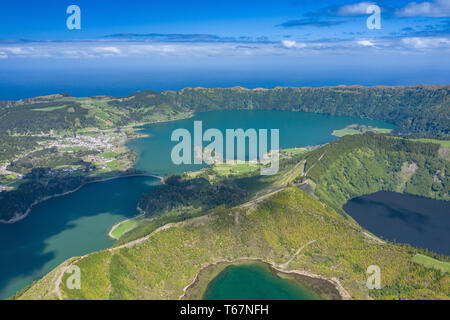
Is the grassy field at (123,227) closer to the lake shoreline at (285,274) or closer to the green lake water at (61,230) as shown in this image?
the green lake water at (61,230)

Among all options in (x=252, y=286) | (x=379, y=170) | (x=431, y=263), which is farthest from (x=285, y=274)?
(x=379, y=170)

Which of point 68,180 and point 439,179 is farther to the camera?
point 68,180

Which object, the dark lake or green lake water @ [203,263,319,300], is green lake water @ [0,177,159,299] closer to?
green lake water @ [203,263,319,300]

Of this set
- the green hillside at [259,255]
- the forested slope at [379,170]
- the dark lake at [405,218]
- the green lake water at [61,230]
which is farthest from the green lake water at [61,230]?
the dark lake at [405,218]

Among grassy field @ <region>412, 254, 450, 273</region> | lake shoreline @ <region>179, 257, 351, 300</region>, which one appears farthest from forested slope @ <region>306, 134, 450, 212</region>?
lake shoreline @ <region>179, 257, 351, 300</region>

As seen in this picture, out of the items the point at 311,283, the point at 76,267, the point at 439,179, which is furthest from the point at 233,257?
the point at 439,179
